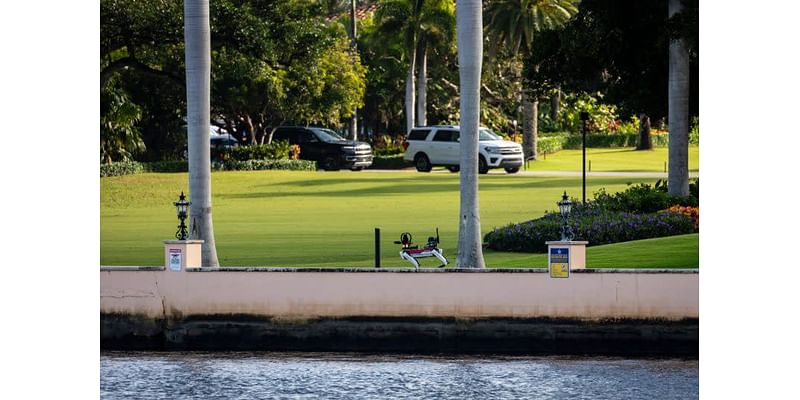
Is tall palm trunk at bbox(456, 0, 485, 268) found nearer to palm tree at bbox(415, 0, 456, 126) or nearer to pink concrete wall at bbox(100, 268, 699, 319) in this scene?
pink concrete wall at bbox(100, 268, 699, 319)

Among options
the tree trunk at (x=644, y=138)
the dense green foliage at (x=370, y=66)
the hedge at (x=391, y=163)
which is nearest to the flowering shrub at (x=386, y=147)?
the dense green foliage at (x=370, y=66)

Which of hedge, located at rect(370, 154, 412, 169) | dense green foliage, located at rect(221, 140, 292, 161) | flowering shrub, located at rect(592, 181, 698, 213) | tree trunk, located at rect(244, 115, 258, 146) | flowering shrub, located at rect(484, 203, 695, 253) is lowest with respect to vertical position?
flowering shrub, located at rect(484, 203, 695, 253)

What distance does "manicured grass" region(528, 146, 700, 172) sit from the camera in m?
60.2

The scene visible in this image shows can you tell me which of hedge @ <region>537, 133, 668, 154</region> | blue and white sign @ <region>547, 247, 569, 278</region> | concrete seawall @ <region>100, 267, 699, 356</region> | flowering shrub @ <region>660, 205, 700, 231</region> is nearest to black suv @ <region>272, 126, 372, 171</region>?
hedge @ <region>537, 133, 668, 154</region>

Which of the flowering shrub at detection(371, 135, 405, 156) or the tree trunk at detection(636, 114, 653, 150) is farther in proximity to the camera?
the tree trunk at detection(636, 114, 653, 150)

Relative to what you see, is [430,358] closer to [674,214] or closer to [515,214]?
[674,214]

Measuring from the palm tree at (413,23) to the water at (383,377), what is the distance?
42.8 meters

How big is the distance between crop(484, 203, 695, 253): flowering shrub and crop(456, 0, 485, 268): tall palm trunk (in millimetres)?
4785

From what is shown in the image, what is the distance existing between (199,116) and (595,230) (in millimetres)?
9083

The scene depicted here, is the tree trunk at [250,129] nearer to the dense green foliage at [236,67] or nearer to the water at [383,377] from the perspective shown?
the dense green foliage at [236,67]

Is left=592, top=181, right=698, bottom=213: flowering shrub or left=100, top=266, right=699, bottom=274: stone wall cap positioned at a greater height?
left=592, top=181, right=698, bottom=213: flowering shrub
